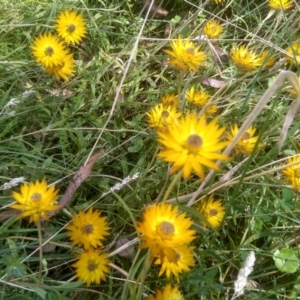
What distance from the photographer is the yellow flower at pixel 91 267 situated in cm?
110

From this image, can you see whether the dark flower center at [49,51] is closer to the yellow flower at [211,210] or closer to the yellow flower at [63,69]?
the yellow flower at [63,69]

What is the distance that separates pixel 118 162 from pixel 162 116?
7.9 inches

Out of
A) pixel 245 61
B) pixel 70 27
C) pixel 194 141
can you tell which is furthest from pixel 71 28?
pixel 194 141

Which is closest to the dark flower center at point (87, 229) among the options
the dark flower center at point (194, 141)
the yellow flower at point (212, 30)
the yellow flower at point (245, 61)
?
the dark flower center at point (194, 141)

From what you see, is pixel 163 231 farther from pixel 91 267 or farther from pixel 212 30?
pixel 212 30

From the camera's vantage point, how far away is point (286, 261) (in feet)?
4.13

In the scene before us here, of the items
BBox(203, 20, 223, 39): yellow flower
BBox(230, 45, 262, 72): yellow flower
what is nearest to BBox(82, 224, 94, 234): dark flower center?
BBox(230, 45, 262, 72): yellow flower

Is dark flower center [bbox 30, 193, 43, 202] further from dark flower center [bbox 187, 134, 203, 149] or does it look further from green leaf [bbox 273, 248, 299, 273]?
green leaf [bbox 273, 248, 299, 273]

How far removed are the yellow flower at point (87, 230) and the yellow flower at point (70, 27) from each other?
2.17ft

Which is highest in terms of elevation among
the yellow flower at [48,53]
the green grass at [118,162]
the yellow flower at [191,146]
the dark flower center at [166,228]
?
the yellow flower at [191,146]

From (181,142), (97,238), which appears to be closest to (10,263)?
(97,238)

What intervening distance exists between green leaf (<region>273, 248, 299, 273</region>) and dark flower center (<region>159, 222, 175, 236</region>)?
0.39 metres

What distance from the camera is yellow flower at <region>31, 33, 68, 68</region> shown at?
1451 millimetres

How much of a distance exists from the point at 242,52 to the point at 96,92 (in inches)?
17.5
